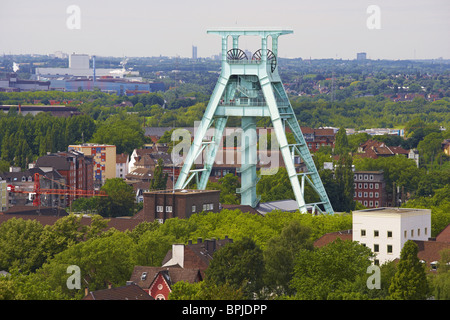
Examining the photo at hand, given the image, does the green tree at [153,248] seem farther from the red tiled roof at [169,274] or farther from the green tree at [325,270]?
the green tree at [325,270]

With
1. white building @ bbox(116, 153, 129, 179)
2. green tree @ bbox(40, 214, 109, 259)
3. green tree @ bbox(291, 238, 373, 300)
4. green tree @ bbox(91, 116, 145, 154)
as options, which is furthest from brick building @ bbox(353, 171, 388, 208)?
green tree @ bbox(291, 238, 373, 300)

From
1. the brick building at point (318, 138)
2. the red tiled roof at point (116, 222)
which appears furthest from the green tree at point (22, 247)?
the brick building at point (318, 138)

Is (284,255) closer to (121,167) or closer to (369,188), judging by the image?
(369,188)

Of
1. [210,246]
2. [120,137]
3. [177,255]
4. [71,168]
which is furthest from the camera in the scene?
[120,137]

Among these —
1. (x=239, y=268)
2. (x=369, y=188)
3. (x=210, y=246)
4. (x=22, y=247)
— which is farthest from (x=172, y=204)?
(x=369, y=188)

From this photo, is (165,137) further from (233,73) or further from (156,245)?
(156,245)
